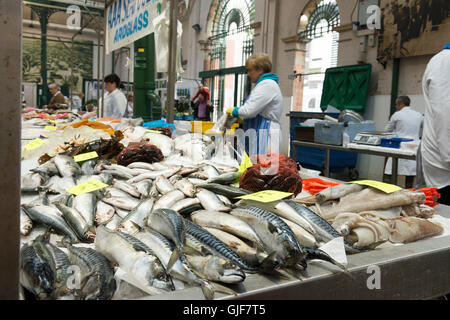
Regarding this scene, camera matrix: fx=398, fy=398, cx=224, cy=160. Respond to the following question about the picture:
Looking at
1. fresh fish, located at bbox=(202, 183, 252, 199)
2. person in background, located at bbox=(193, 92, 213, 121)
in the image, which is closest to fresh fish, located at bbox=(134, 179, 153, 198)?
fresh fish, located at bbox=(202, 183, 252, 199)

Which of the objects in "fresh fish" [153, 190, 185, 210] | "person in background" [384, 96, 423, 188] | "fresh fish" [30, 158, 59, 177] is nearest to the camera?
"fresh fish" [153, 190, 185, 210]

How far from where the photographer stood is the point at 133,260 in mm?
1060

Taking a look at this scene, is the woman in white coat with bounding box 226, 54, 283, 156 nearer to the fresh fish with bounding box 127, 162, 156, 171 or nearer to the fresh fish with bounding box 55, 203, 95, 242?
the fresh fish with bounding box 127, 162, 156, 171

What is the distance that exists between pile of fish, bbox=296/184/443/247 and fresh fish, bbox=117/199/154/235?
2.29 feet

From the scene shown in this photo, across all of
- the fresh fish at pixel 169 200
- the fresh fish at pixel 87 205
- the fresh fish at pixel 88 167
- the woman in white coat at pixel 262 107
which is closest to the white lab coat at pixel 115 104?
the woman in white coat at pixel 262 107

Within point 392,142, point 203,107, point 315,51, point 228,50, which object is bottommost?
point 392,142

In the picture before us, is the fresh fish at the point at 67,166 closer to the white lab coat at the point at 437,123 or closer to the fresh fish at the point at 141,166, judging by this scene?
the fresh fish at the point at 141,166

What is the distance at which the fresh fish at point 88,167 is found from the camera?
2365 millimetres

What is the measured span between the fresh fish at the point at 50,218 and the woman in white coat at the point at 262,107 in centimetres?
314

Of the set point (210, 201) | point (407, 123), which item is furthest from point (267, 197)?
point (407, 123)

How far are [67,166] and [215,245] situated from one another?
1442mm

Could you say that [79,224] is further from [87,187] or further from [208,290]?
[208,290]

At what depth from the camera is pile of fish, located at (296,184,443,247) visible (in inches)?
56.1

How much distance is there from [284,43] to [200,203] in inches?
446
